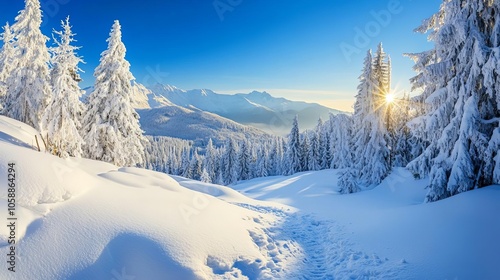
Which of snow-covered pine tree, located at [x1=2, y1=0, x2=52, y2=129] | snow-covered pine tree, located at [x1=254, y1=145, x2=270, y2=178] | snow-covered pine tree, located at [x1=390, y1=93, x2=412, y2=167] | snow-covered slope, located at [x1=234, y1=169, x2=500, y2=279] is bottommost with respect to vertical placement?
snow-covered pine tree, located at [x1=254, y1=145, x2=270, y2=178]

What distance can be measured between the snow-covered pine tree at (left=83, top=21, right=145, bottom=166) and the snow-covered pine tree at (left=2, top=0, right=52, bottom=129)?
20.9ft

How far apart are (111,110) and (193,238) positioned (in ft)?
56.5

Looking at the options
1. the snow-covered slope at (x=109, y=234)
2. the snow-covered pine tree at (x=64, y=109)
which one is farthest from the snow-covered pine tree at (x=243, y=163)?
the snow-covered slope at (x=109, y=234)

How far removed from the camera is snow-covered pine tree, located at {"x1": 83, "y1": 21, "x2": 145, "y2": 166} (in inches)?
791

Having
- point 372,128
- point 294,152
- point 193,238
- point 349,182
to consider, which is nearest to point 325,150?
point 294,152

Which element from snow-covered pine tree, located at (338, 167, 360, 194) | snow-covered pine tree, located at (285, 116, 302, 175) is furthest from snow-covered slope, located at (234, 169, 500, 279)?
snow-covered pine tree, located at (285, 116, 302, 175)

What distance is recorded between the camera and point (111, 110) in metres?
20.6

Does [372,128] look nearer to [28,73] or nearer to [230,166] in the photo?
[28,73]

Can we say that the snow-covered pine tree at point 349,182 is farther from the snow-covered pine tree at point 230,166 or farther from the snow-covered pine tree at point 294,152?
the snow-covered pine tree at point 230,166

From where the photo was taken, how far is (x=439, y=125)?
10.8 metres

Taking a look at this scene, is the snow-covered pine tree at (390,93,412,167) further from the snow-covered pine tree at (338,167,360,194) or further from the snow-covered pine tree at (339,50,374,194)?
the snow-covered pine tree at (338,167,360,194)

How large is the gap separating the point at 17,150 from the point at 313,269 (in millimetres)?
9460

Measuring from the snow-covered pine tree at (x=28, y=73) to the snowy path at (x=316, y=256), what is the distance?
2378 centimetres

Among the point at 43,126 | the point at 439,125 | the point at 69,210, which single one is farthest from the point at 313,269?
the point at 43,126
